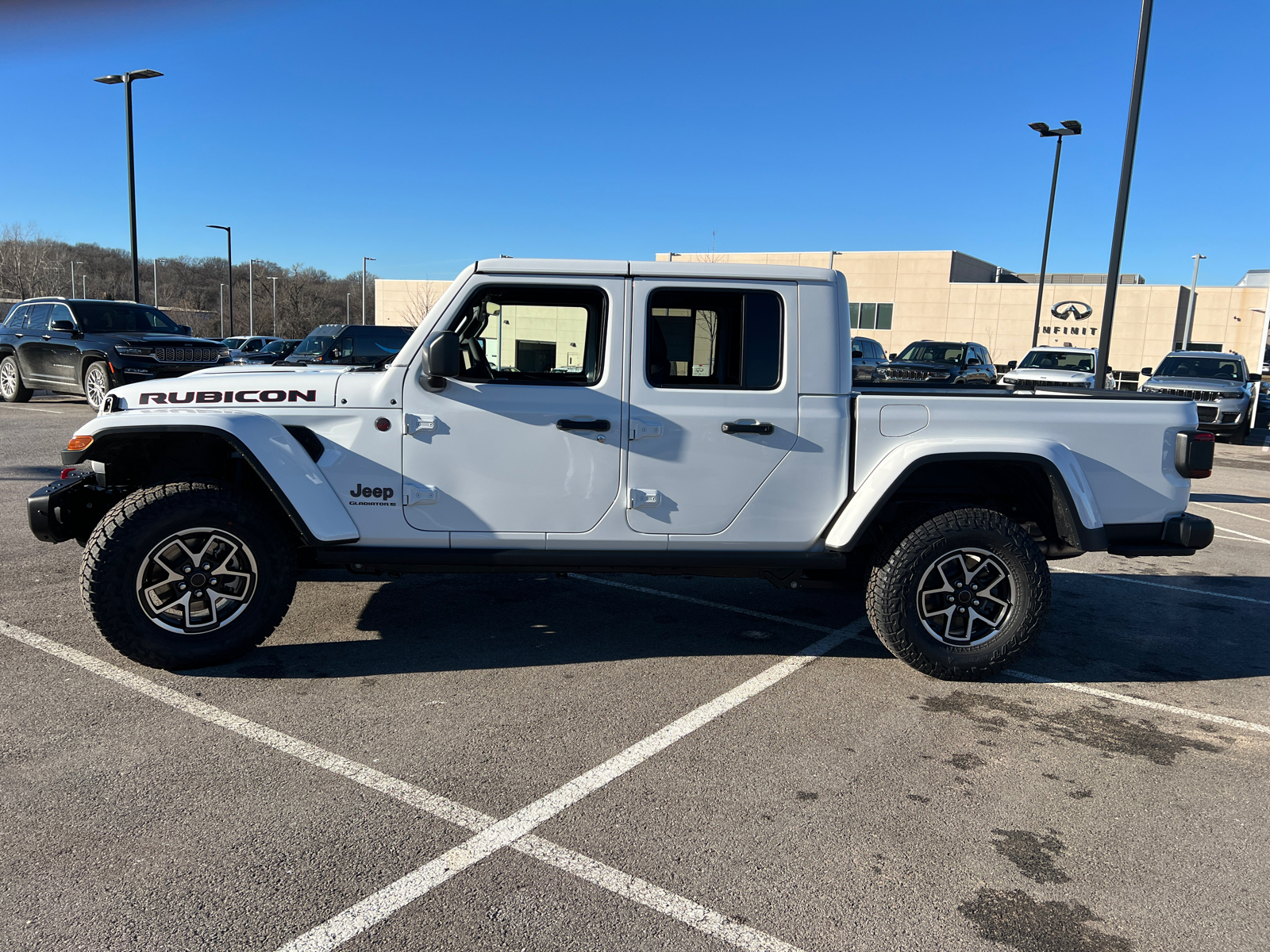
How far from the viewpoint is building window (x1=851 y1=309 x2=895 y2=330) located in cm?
5856

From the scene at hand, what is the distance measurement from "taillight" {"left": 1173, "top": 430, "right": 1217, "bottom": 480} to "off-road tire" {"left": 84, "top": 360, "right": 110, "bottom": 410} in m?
14.8

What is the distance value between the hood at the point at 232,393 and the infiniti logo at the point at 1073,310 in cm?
5875

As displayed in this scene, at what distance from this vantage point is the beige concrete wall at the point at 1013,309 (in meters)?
53.4

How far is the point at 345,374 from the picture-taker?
4.33m

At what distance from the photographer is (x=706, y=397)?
14.0ft

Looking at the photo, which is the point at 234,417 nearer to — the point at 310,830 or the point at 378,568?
the point at 378,568

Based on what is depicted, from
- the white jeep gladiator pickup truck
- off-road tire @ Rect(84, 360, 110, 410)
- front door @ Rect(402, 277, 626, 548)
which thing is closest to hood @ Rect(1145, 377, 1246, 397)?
the white jeep gladiator pickup truck

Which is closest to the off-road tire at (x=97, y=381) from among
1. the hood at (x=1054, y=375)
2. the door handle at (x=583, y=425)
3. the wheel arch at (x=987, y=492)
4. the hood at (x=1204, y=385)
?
the door handle at (x=583, y=425)

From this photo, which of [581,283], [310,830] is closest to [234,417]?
[581,283]

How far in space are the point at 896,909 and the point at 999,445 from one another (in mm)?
2397

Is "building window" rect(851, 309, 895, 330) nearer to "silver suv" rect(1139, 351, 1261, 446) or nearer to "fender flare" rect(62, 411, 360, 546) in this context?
"silver suv" rect(1139, 351, 1261, 446)

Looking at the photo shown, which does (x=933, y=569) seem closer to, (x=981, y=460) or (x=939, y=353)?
(x=981, y=460)

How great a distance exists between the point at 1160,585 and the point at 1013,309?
5419cm

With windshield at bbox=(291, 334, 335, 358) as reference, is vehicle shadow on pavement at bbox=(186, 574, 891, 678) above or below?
below
